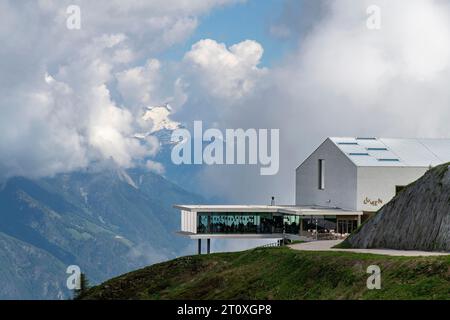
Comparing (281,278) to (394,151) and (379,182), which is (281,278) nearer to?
(379,182)

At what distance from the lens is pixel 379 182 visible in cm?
13538

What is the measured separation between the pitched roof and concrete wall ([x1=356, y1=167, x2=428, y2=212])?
31.4 inches

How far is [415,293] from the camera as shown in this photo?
59031 millimetres

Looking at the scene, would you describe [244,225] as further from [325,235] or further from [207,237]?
[325,235]

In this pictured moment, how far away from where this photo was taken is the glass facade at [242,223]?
141125mm

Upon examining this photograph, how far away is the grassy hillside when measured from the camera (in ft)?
201

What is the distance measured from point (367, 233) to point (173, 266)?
1695 cm

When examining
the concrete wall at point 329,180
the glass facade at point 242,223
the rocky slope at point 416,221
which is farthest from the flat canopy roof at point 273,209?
the rocky slope at point 416,221

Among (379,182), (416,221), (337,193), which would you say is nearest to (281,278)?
(416,221)

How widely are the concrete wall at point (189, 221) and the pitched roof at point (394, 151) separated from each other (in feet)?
67.9

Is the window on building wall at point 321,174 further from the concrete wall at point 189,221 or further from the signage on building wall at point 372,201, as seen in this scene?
the concrete wall at point 189,221

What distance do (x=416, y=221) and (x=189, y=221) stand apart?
66244 mm

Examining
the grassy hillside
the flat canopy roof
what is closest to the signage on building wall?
the flat canopy roof
